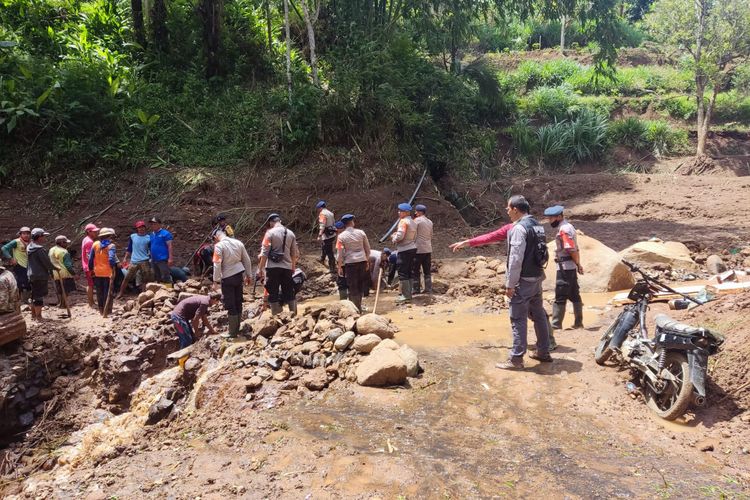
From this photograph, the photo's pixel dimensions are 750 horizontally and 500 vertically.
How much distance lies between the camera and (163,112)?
15789 millimetres

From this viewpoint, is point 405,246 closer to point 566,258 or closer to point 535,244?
point 566,258

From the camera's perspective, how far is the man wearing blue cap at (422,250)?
398 inches

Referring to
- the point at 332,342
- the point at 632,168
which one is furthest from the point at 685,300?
the point at 632,168

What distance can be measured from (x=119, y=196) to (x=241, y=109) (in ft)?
13.4

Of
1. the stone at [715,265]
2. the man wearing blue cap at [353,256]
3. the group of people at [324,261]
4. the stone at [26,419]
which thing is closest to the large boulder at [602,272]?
the stone at [715,265]

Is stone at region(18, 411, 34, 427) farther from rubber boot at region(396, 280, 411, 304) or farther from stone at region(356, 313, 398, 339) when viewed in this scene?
rubber boot at region(396, 280, 411, 304)

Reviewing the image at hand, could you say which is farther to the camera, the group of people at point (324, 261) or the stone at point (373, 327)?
the stone at point (373, 327)

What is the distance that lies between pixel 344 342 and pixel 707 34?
21.4 metres

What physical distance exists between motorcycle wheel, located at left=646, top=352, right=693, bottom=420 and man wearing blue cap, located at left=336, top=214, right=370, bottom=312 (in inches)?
188

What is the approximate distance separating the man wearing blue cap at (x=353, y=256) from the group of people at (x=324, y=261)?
16 mm

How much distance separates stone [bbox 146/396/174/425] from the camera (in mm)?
6513

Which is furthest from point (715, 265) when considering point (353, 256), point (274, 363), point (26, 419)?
point (26, 419)

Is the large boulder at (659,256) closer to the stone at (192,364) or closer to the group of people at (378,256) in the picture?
the group of people at (378,256)

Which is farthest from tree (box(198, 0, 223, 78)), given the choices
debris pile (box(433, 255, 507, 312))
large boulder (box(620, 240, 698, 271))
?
large boulder (box(620, 240, 698, 271))
